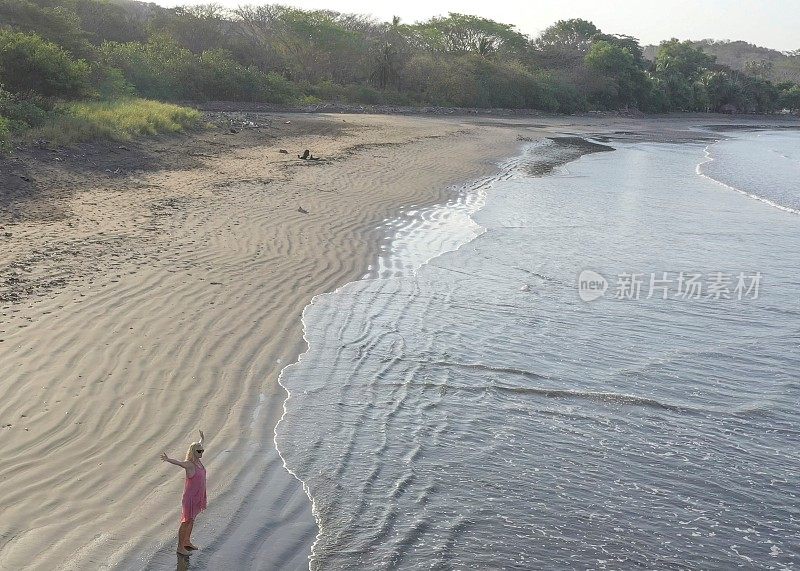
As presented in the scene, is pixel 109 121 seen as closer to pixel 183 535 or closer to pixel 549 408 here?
pixel 549 408

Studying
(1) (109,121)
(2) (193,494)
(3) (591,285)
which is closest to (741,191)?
(3) (591,285)

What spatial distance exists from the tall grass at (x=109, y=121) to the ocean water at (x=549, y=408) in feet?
28.4

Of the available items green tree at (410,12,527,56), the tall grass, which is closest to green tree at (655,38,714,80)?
green tree at (410,12,527,56)

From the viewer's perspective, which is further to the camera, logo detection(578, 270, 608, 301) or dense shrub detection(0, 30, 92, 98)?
dense shrub detection(0, 30, 92, 98)

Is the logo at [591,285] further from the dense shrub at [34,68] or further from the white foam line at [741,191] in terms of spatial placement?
the dense shrub at [34,68]

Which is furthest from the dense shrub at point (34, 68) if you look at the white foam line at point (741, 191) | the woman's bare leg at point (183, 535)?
the white foam line at point (741, 191)

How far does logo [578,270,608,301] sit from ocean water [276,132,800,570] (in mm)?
55

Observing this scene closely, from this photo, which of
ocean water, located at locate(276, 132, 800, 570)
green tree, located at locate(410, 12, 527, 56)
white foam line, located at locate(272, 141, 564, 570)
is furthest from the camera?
green tree, located at locate(410, 12, 527, 56)

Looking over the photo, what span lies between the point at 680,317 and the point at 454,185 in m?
10.6

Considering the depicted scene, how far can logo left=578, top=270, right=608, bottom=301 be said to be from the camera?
11.1m

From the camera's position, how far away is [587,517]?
216 inches

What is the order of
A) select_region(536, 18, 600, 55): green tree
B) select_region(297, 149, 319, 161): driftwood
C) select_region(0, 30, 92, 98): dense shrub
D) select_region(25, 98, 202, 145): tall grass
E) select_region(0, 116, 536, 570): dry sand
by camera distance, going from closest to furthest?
select_region(0, 116, 536, 570): dry sand < select_region(25, 98, 202, 145): tall grass < select_region(297, 149, 319, 161): driftwood < select_region(0, 30, 92, 98): dense shrub < select_region(536, 18, 600, 55): green tree

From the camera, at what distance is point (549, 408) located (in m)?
7.24

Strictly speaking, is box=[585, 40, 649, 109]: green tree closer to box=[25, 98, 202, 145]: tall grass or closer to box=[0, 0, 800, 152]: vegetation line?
box=[0, 0, 800, 152]: vegetation line
